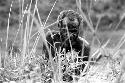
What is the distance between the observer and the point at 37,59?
2.51 metres

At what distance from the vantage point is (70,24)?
2619 millimetres

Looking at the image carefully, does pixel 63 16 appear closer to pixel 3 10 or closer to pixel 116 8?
pixel 3 10

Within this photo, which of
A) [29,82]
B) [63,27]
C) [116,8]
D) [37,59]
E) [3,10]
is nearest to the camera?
[29,82]

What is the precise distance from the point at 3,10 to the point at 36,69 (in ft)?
26.3

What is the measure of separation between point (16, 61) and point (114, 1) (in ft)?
30.7

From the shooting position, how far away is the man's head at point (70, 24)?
2625mm

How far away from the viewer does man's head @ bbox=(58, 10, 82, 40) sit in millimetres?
2625

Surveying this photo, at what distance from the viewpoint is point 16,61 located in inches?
99.7

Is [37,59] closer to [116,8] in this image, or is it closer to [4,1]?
[4,1]

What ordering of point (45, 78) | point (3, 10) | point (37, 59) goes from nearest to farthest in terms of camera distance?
1. point (45, 78)
2. point (37, 59)
3. point (3, 10)

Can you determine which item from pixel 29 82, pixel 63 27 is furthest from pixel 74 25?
pixel 29 82

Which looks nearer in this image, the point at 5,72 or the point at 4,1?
the point at 5,72

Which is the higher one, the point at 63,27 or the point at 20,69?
the point at 63,27

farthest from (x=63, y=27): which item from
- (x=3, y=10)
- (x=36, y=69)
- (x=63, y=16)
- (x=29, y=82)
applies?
(x=3, y=10)
